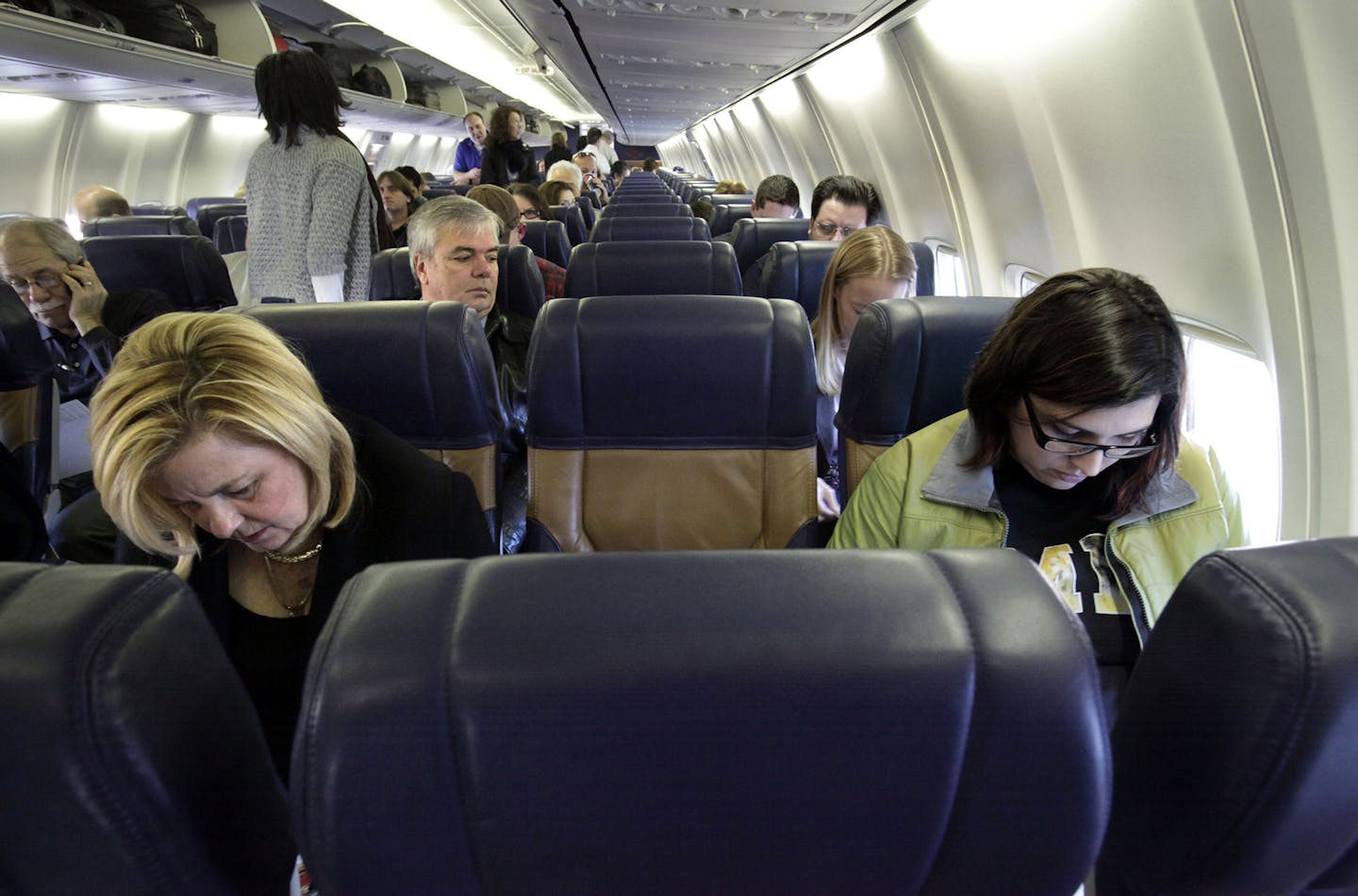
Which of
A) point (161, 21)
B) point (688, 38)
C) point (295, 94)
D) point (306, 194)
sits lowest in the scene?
point (306, 194)

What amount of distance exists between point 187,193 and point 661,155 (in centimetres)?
3143

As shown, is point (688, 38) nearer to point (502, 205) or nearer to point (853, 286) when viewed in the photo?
point (502, 205)

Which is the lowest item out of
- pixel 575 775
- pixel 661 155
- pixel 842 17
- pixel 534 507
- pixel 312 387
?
pixel 534 507

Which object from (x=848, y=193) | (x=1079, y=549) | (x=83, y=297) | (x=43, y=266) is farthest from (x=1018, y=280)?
(x=43, y=266)

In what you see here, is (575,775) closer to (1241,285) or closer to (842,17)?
(1241,285)

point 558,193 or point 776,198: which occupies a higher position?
point 558,193

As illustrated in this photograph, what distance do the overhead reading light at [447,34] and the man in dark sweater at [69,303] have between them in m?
4.25

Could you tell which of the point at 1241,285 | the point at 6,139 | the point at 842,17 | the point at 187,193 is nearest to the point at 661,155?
the point at 187,193

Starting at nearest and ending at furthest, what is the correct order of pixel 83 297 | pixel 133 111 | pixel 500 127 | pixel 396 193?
pixel 83 297
pixel 396 193
pixel 500 127
pixel 133 111

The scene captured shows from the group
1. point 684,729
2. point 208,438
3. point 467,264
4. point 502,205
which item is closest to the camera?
point 684,729

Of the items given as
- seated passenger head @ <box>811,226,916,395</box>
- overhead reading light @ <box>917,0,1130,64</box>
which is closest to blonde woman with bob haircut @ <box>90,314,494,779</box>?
seated passenger head @ <box>811,226,916,395</box>

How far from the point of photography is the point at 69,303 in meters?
3.19

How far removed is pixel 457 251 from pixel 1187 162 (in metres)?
2.32

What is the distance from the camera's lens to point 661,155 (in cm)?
4025
